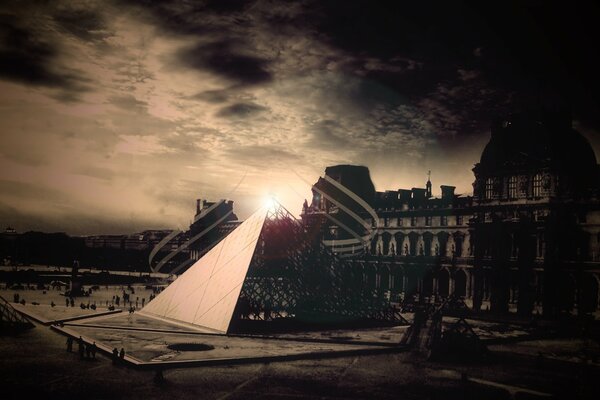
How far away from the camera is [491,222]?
51.4 metres

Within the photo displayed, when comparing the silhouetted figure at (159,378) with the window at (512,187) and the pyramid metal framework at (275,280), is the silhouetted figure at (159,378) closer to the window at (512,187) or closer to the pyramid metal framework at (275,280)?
the pyramid metal framework at (275,280)

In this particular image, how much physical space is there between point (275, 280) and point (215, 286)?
5559mm

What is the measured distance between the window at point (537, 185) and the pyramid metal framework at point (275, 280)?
1688 centimetres

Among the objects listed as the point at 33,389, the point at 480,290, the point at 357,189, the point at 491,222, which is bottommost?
the point at 33,389

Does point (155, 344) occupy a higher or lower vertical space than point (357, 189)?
lower

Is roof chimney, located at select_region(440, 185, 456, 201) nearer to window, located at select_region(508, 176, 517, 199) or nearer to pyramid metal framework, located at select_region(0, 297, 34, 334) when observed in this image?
window, located at select_region(508, 176, 517, 199)

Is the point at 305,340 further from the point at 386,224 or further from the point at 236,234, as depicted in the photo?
the point at 386,224

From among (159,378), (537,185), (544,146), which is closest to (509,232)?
(537,185)

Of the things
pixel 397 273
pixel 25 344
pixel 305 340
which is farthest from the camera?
pixel 397 273

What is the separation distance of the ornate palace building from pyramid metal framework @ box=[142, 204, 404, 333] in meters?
13.1

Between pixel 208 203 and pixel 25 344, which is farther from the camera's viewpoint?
pixel 208 203

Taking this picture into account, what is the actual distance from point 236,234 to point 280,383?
928 inches

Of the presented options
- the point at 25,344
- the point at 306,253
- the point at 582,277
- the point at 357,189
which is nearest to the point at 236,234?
the point at 306,253

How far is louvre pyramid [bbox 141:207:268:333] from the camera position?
34.8 metres
